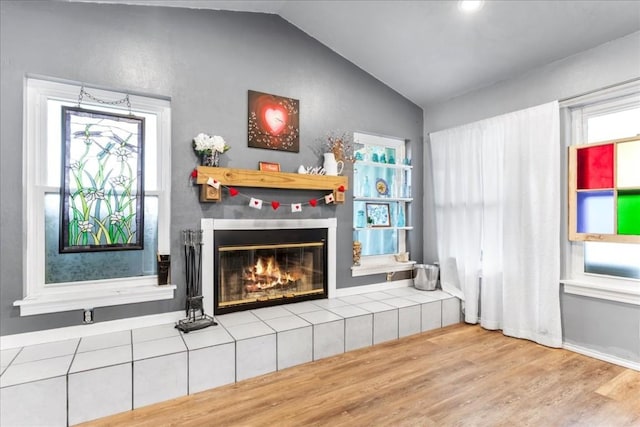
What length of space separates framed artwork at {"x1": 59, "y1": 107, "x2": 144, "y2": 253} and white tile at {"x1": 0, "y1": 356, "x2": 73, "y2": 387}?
0.75 metres

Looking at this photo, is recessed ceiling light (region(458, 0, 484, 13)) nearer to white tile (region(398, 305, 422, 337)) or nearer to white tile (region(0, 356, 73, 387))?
white tile (region(398, 305, 422, 337))

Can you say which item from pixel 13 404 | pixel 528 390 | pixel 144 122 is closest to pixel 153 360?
pixel 13 404

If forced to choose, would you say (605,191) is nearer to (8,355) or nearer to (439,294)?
(439,294)

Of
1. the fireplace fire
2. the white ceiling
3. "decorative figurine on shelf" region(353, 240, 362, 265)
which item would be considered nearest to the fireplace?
the fireplace fire

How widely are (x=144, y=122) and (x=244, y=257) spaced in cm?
136

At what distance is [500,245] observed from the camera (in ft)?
10.4

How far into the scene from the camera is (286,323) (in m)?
2.62

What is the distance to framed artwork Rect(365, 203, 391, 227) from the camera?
377cm

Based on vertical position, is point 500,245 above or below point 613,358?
above

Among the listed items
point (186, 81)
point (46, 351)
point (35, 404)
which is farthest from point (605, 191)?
point (46, 351)

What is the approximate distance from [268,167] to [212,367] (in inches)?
65.3

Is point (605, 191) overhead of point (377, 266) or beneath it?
overhead

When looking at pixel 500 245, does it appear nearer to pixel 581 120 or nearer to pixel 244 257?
pixel 581 120

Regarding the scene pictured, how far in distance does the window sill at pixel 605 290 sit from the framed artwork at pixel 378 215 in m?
1.73
